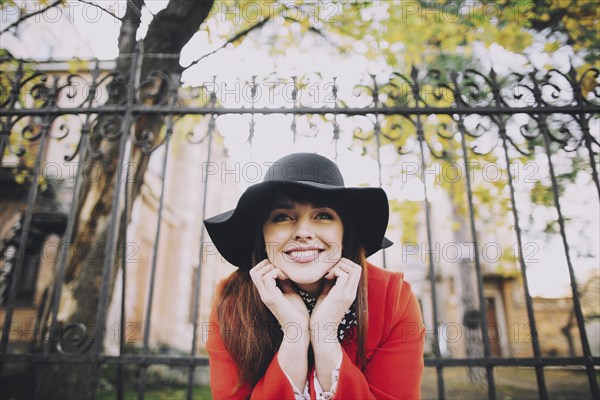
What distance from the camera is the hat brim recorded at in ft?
6.33

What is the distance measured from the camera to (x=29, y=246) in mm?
10383

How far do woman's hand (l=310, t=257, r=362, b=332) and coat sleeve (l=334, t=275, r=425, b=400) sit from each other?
18 centimetres

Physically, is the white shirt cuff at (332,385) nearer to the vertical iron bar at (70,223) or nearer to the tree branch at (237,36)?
the vertical iron bar at (70,223)

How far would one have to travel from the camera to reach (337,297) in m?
1.78

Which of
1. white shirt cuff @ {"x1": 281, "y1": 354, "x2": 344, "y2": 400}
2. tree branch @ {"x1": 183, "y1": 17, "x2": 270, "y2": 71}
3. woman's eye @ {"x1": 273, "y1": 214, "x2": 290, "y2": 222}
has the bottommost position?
white shirt cuff @ {"x1": 281, "y1": 354, "x2": 344, "y2": 400}

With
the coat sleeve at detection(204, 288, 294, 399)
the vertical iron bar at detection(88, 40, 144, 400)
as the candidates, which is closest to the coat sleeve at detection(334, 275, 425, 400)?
the coat sleeve at detection(204, 288, 294, 399)

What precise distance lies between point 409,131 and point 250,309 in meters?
5.76

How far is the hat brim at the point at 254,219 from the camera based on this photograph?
1929 millimetres

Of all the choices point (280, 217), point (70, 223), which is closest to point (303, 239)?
point (280, 217)

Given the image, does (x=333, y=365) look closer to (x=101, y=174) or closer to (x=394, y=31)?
(x=101, y=174)

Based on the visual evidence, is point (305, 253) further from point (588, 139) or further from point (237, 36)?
point (237, 36)

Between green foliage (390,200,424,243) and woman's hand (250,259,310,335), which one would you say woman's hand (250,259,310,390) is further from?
green foliage (390,200,424,243)

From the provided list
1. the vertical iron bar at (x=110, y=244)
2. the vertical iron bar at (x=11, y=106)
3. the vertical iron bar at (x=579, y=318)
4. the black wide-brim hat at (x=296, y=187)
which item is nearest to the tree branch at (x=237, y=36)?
the vertical iron bar at (x=110, y=244)

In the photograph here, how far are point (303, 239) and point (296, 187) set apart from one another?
27cm
